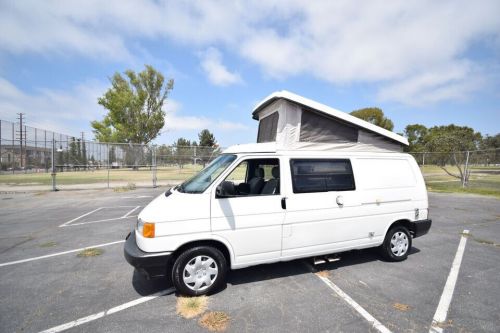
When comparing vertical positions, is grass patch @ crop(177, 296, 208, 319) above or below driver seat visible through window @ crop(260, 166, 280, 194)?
below

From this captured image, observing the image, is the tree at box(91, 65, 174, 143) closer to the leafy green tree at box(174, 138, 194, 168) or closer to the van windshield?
the leafy green tree at box(174, 138, 194, 168)

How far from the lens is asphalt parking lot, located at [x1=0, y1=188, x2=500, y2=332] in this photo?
9.13 ft

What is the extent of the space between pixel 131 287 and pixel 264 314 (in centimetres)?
203

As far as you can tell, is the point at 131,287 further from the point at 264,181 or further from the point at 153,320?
the point at 264,181

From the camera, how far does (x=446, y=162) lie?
711 inches

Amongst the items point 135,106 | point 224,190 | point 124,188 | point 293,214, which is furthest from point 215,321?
point 135,106

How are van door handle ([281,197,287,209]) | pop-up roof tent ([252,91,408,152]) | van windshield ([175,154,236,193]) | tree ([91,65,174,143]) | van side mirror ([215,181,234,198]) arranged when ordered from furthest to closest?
tree ([91,65,174,143]) → pop-up roof tent ([252,91,408,152]) → van door handle ([281,197,287,209]) → van windshield ([175,154,236,193]) → van side mirror ([215,181,234,198])

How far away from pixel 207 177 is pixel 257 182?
828mm

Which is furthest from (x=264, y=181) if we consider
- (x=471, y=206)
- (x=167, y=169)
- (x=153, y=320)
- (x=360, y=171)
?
(x=167, y=169)

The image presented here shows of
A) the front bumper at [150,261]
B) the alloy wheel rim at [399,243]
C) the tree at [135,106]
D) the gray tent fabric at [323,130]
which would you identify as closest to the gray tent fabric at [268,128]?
the gray tent fabric at [323,130]

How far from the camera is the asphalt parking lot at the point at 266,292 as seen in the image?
2.78 m

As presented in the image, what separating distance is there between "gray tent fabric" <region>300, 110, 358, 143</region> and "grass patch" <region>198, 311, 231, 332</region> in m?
2.72

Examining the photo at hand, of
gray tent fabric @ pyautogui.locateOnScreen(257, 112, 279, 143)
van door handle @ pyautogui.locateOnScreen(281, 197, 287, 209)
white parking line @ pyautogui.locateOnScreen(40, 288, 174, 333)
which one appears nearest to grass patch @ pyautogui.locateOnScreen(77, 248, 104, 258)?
white parking line @ pyautogui.locateOnScreen(40, 288, 174, 333)

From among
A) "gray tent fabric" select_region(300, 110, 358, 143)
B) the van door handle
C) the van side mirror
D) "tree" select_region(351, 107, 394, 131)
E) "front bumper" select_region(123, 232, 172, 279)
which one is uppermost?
"tree" select_region(351, 107, 394, 131)
